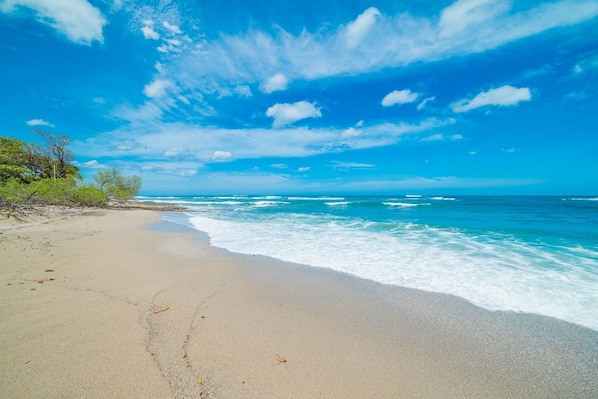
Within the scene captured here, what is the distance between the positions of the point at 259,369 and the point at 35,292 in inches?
156

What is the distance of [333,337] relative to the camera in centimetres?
305

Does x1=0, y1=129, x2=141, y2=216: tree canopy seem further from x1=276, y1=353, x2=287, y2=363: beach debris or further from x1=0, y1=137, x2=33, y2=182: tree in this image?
x1=276, y1=353, x2=287, y2=363: beach debris

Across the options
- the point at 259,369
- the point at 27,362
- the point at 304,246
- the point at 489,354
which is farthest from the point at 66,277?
the point at 489,354

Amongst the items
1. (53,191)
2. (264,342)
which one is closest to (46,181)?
(53,191)

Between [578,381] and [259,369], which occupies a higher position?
[259,369]

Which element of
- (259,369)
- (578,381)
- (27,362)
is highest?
(27,362)

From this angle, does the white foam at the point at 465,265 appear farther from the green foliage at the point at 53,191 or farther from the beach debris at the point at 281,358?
the green foliage at the point at 53,191

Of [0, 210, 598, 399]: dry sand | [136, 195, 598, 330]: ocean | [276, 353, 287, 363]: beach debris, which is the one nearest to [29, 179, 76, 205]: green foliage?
[136, 195, 598, 330]: ocean

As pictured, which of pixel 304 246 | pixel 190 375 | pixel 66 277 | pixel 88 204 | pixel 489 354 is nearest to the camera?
pixel 190 375

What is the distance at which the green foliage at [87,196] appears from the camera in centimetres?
2130

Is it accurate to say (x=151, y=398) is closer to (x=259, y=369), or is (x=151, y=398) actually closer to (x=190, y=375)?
(x=190, y=375)

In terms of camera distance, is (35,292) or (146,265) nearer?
(35,292)

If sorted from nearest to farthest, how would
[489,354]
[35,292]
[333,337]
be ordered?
[489,354]
[333,337]
[35,292]

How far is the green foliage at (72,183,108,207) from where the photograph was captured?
2130 cm
